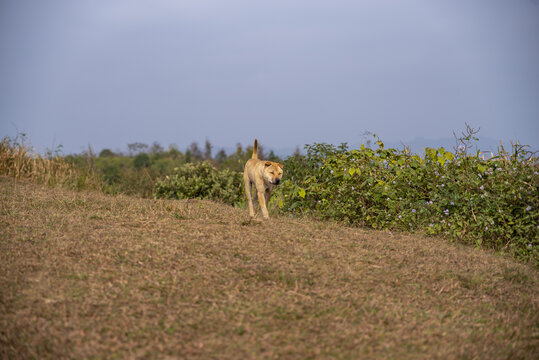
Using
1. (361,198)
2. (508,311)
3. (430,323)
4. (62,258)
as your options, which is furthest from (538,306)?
(62,258)

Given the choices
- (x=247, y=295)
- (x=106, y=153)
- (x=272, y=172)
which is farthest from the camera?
(x=106, y=153)

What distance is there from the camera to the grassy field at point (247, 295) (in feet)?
10.5

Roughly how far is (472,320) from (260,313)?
1.75 m

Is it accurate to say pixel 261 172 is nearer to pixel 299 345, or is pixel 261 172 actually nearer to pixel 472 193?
pixel 472 193

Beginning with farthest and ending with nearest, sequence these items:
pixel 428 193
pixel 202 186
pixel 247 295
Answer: pixel 202 186 < pixel 428 193 < pixel 247 295

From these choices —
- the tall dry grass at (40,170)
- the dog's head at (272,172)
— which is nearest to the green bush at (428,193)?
the dog's head at (272,172)

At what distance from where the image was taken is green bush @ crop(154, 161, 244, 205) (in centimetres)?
1045

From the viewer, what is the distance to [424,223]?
6500 millimetres

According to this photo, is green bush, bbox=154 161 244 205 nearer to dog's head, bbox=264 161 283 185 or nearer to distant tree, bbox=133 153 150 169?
dog's head, bbox=264 161 283 185

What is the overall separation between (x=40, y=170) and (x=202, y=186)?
4.13 metres

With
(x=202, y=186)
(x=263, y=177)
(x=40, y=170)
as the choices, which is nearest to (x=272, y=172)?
(x=263, y=177)

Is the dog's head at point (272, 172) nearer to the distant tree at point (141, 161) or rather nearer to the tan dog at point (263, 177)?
the tan dog at point (263, 177)

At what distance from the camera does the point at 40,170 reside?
36.7 feet

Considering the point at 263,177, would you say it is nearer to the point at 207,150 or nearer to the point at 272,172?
the point at 272,172
